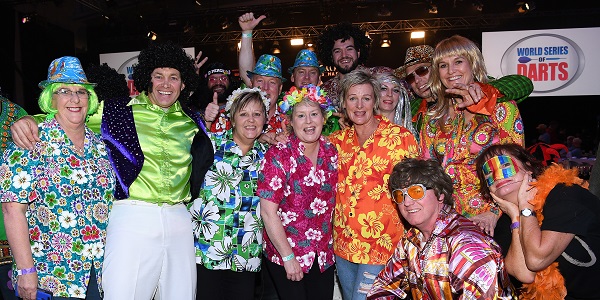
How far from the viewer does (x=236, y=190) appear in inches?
143

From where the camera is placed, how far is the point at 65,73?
3176mm

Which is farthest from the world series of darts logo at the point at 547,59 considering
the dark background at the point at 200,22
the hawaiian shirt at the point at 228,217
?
the hawaiian shirt at the point at 228,217

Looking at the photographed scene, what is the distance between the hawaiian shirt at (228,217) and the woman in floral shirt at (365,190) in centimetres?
62

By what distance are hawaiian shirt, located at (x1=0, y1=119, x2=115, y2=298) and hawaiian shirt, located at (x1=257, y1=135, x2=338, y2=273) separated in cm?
112

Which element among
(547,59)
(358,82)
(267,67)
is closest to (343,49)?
(267,67)

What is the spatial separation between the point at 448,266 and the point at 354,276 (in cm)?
111

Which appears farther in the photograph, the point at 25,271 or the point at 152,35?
the point at 152,35

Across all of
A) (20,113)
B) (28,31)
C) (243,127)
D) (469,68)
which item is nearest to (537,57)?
(469,68)

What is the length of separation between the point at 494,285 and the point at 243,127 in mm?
2043

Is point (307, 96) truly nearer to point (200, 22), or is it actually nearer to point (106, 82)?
point (106, 82)

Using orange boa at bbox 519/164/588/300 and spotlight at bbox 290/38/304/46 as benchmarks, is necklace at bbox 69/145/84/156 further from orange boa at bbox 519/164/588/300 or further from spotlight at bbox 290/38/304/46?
spotlight at bbox 290/38/304/46

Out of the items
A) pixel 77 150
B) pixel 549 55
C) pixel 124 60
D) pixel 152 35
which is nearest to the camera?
pixel 77 150

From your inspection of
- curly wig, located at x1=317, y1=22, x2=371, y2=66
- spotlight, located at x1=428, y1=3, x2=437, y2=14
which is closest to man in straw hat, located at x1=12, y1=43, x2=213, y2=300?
curly wig, located at x1=317, y1=22, x2=371, y2=66

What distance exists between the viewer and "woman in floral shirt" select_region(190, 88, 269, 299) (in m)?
3.61
